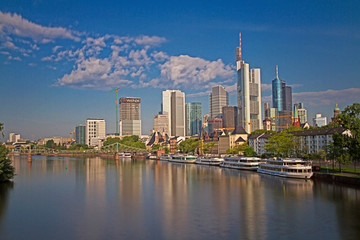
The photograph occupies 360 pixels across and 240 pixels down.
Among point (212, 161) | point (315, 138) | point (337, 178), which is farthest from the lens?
point (212, 161)

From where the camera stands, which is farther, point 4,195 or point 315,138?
point 315,138

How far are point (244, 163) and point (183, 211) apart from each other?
4942 cm

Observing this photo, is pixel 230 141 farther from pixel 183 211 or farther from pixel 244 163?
pixel 183 211

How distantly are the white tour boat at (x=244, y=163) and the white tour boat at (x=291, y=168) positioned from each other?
11491 millimetres

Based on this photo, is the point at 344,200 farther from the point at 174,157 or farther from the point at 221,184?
the point at 174,157

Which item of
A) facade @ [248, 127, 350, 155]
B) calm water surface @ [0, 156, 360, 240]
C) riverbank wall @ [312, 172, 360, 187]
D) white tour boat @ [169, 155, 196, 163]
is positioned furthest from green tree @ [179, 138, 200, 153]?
calm water surface @ [0, 156, 360, 240]

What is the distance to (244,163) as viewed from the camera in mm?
84188

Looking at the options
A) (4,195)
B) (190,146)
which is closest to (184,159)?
(190,146)

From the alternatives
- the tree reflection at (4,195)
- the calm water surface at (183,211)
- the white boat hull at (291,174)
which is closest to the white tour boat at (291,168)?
the white boat hull at (291,174)

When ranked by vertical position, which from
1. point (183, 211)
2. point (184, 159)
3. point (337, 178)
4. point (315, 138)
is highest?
point (315, 138)

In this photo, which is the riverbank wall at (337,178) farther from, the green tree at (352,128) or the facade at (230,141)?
the facade at (230,141)

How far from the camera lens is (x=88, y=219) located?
3384 centimetres

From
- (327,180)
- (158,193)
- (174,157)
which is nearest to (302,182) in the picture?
(327,180)

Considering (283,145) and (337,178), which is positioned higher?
(283,145)
